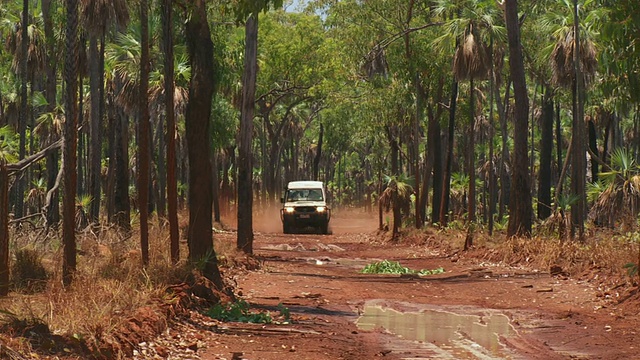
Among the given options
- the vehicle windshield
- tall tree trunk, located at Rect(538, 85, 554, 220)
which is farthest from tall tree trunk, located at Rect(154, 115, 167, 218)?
tall tree trunk, located at Rect(538, 85, 554, 220)

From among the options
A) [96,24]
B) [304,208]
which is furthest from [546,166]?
[96,24]

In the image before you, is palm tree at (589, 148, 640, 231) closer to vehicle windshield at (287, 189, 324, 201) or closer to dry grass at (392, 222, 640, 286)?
dry grass at (392, 222, 640, 286)

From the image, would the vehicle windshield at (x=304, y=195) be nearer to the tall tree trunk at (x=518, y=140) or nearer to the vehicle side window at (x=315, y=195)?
the vehicle side window at (x=315, y=195)

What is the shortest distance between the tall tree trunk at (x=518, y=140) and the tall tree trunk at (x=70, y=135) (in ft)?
47.6

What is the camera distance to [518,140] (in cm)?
2658

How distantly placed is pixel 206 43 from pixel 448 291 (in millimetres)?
7107

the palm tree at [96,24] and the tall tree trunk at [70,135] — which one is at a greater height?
the palm tree at [96,24]

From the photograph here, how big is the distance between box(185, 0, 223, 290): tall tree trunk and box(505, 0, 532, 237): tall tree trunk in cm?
1150

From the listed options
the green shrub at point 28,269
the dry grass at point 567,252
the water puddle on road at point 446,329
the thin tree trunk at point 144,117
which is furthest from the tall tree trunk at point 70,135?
the dry grass at point 567,252

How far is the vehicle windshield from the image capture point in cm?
4591

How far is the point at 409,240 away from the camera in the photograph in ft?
120

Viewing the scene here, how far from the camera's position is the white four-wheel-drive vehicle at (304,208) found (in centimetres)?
4538

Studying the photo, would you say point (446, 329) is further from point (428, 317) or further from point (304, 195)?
point (304, 195)

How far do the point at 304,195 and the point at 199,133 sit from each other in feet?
95.7
